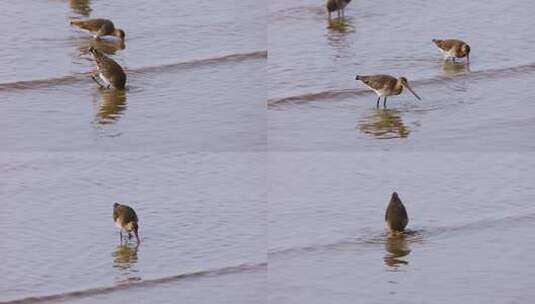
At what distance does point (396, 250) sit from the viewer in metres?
14.0

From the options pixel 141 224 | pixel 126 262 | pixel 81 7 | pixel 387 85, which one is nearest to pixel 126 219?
pixel 126 262

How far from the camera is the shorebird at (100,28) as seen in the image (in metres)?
19.6

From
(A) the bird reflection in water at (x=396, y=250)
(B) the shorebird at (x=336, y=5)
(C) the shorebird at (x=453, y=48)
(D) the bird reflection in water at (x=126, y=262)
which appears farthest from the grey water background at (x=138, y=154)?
(C) the shorebird at (x=453, y=48)

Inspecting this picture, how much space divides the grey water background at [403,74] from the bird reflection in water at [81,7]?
2218 millimetres

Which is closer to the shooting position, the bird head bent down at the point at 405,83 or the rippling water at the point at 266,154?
the rippling water at the point at 266,154

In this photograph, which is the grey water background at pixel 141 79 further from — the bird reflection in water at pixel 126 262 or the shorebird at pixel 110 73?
the bird reflection in water at pixel 126 262

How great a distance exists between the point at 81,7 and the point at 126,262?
796 cm

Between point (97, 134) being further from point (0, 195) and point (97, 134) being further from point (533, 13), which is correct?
point (533, 13)

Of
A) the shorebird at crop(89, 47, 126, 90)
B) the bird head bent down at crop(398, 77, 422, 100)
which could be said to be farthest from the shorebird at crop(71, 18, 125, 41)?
the bird head bent down at crop(398, 77, 422, 100)

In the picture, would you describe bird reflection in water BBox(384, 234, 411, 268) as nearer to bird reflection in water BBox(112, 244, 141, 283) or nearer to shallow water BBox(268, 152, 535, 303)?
shallow water BBox(268, 152, 535, 303)

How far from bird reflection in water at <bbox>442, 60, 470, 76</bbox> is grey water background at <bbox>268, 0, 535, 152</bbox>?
0.01 meters

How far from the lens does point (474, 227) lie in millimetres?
14383

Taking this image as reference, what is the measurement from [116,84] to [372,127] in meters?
2.81

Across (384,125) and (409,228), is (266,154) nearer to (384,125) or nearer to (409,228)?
(384,125)
